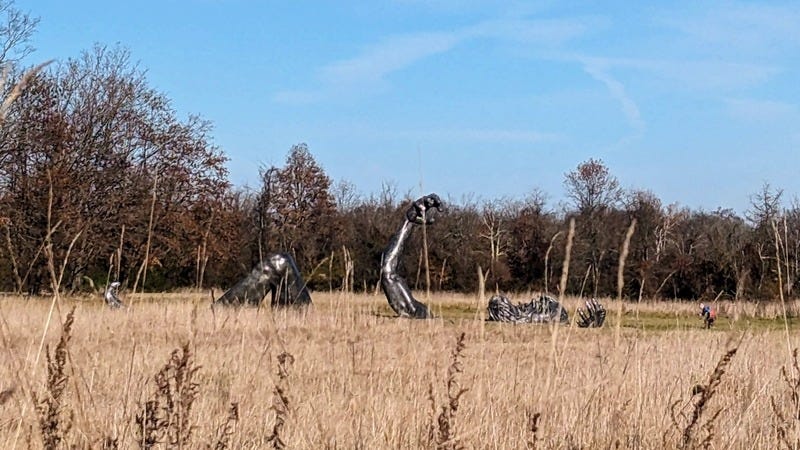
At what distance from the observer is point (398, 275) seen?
51.7 feet

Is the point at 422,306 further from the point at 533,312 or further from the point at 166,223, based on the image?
the point at 166,223

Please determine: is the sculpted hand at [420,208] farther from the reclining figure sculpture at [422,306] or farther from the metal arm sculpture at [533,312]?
the metal arm sculpture at [533,312]

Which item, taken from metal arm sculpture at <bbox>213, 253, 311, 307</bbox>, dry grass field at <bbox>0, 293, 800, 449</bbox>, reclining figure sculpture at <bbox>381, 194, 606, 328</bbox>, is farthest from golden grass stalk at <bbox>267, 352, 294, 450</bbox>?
reclining figure sculpture at <bbox>381, 194, 606, 328</bbox>

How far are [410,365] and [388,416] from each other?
2286 millimetres

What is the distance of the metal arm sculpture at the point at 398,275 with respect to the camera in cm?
1520

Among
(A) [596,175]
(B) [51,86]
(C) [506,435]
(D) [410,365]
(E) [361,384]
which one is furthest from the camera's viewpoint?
(A) [596,175]

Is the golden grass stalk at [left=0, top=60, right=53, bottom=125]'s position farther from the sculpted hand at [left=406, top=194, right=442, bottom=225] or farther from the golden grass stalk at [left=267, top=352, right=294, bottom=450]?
the sculpted hand at [left=406, top=194, right=442, bottom=225]

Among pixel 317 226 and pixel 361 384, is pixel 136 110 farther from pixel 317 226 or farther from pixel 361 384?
pixel 361 384

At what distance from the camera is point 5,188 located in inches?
929

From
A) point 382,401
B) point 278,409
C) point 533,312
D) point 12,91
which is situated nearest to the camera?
point 12,91

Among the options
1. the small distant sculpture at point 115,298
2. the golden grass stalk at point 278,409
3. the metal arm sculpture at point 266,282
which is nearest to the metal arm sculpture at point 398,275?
the metal arm sculpture at point 266,282

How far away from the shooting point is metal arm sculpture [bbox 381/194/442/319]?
1520 cm

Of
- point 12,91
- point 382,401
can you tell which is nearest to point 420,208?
point 382,401

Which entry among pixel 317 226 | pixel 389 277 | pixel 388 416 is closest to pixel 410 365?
pixel 388 416
